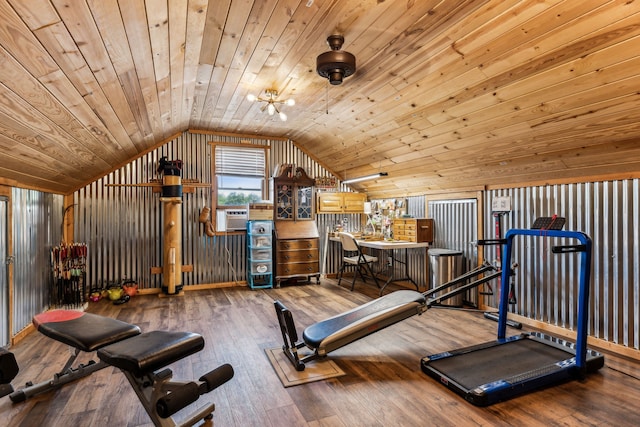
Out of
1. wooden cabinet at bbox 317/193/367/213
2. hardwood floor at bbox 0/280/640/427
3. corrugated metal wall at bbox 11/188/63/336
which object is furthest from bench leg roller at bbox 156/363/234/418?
wooden cabinet at bbox 317/193/367/213

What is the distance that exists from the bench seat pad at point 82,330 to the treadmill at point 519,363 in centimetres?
239

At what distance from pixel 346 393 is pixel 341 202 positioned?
491cm

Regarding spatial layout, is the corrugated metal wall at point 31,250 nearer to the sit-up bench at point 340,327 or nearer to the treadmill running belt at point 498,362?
the sit-up bench at point 340,327

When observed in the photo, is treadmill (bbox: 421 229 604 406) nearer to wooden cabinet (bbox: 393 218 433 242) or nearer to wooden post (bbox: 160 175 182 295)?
wooden cabinet (bbox: 393 218 433 242)

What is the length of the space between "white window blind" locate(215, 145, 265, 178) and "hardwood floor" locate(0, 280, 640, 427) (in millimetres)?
3366

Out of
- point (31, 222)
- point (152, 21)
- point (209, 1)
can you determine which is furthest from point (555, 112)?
point (31, 222)

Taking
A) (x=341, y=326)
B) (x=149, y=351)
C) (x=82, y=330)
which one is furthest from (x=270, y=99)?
(x=149, y=351)

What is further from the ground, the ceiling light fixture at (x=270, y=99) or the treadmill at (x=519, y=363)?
the ceiling light fixture at (x=270, y=99)

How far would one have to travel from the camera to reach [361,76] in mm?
3625

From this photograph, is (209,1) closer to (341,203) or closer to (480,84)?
(480,84)

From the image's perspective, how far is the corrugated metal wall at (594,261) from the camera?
3.30m

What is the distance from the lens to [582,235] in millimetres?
2826

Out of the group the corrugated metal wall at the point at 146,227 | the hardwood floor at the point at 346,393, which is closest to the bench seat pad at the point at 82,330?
the hardwood floor at the point at 346,393

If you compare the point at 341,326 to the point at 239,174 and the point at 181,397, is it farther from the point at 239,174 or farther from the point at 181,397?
the point at 239,174
